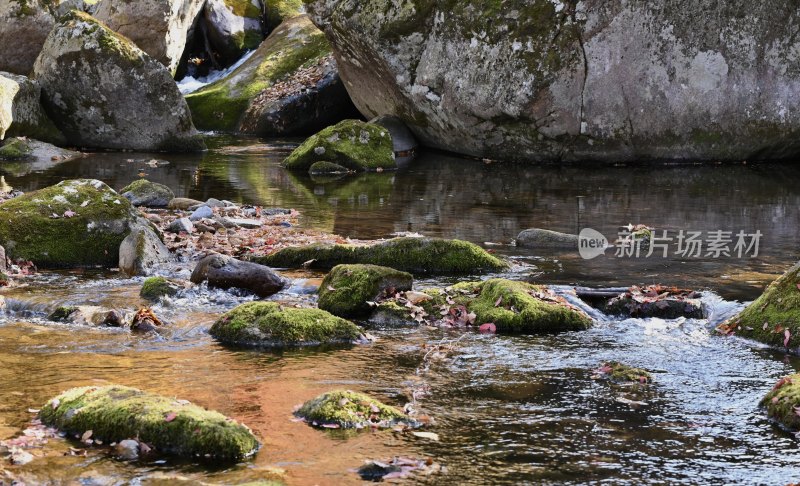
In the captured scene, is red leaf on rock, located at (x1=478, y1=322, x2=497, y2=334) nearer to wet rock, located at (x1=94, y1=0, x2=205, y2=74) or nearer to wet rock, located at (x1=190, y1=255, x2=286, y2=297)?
wet rock, located at (x1=190, y1=255, x2=286, y2=297)

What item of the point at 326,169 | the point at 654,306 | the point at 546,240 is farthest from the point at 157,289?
the point at 326,169

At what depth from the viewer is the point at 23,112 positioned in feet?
82.1

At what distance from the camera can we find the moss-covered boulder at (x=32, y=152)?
24078 millimetres

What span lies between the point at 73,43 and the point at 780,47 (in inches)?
653

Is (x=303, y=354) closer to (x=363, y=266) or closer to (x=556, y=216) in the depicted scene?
(x=363, y=266)

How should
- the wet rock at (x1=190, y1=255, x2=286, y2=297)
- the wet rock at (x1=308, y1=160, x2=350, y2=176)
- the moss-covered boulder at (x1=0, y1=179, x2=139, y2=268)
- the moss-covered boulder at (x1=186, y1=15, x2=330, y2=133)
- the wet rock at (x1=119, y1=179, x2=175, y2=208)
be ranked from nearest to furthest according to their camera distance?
the wet rock at (x1=190, y1=255, x2=286, y2=297), the moss-covered boulder at (x1=0, y1=179, x2=139, y2=268), the wet rock at (x1=119, y1=179, x2=175, y2=208), the wet rock at (x1=308, y1=160, x2=350, y2=176), the moss-covered boulder at (x1=186, y1=15, x2=330, y2=133)

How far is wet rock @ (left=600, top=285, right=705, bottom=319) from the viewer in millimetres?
10289

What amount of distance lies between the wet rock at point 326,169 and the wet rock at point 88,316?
13.0 metres

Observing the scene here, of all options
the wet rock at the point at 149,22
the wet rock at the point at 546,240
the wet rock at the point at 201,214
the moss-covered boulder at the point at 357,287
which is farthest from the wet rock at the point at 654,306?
the wet rock at the point at 149,22

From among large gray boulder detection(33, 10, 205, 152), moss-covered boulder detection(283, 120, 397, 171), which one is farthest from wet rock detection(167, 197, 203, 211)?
large gray boulder detection(33, 10, 205, 152)

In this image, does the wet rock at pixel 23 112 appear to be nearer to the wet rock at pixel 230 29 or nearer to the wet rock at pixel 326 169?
the wet rock at pixel 326 169

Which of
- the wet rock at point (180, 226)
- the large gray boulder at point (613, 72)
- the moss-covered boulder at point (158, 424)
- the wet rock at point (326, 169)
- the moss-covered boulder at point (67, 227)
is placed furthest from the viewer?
the wet rock at point (326, 169)

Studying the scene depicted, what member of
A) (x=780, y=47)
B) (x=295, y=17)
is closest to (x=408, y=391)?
(x=780, y=47)

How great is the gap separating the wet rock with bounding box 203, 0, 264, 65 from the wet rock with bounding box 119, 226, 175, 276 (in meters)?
25.4
